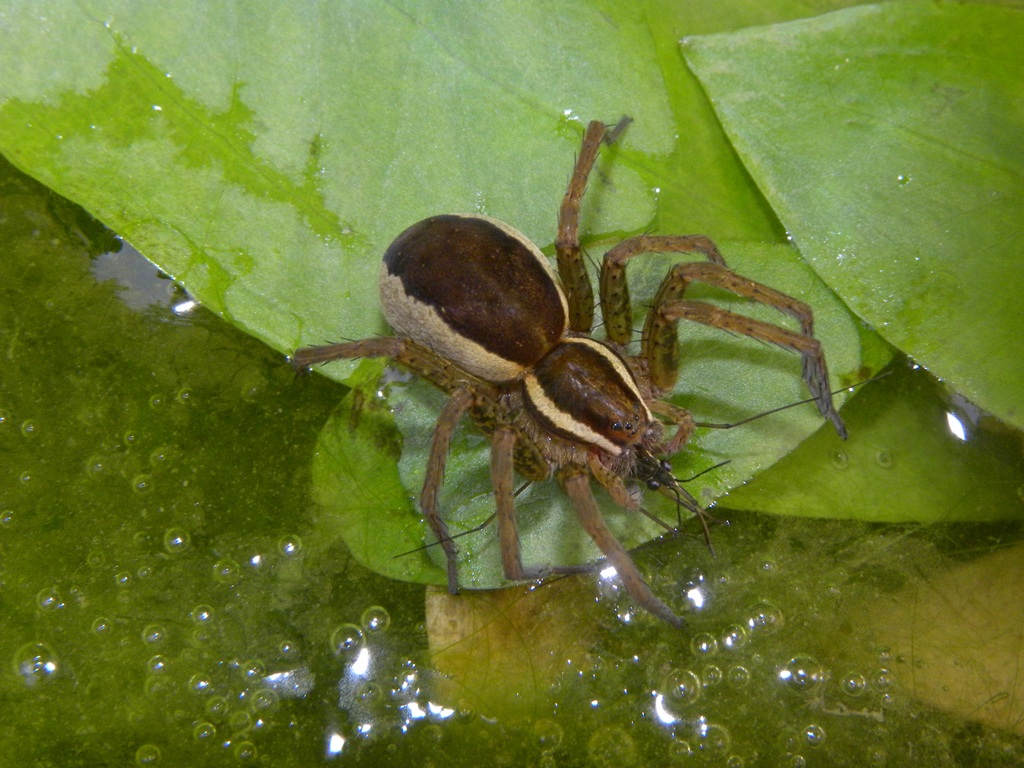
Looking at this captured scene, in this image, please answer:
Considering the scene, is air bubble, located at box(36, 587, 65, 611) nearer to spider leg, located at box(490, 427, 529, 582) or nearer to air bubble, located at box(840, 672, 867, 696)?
spider leg, located at box(490, 427, 529, 582)

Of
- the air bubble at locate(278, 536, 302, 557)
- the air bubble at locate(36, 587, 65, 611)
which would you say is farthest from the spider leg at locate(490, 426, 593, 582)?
the air bubble at locate(36, 587, 65, 611)

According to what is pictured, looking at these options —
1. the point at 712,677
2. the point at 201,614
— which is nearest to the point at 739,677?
the point at 712,677

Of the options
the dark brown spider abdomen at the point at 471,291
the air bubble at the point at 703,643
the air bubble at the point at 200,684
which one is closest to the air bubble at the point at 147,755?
the air bubble at the point at 200,684

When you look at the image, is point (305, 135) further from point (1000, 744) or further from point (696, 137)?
point (1000, 744)

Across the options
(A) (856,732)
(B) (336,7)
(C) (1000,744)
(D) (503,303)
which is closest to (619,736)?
(A) (856,732)

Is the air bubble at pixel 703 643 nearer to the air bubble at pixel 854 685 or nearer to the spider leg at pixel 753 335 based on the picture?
the air bubble at pixel 854 685

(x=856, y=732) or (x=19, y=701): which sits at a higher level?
(x=19, y=701)

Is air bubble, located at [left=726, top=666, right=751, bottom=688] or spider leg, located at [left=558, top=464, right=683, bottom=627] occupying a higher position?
spider leg, located at [left=558, top=464, right=683, bottom=627]
